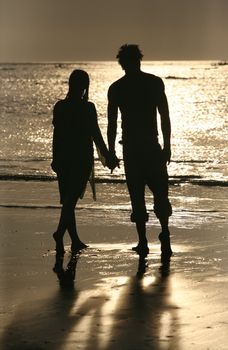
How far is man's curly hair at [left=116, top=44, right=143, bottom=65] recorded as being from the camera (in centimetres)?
933

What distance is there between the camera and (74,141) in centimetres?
954

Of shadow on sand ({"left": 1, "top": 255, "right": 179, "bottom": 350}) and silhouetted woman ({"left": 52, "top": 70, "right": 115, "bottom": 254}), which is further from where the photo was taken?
silhouetted woman ({"left": 52, "top": 70, "right": 115, "bottom": 254})

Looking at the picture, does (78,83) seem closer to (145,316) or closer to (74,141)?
(74,141)

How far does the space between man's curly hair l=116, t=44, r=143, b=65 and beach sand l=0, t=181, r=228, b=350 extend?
5.47 ft

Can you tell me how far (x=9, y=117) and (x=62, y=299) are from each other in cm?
5768

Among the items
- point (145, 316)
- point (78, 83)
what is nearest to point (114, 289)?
point (145, 316)

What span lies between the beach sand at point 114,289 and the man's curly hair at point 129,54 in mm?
1667

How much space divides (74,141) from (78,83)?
0.52 meters

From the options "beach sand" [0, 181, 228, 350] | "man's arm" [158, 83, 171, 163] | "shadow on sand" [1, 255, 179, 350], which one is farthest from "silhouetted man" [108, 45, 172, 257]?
"shadow on sand" [1, 255, 179, 350]

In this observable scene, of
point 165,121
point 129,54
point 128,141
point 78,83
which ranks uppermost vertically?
point 129,54

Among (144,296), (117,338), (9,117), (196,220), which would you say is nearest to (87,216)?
A: (196,220)

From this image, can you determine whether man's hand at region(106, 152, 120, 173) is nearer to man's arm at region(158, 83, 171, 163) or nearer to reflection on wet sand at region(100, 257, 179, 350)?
man's arm at region(158, 83, 171, 163)

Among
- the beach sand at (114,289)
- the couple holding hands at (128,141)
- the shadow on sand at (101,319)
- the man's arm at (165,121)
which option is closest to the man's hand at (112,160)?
the couple holding hands at (128,141)

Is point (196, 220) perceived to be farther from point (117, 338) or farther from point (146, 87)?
point (117, 338)
